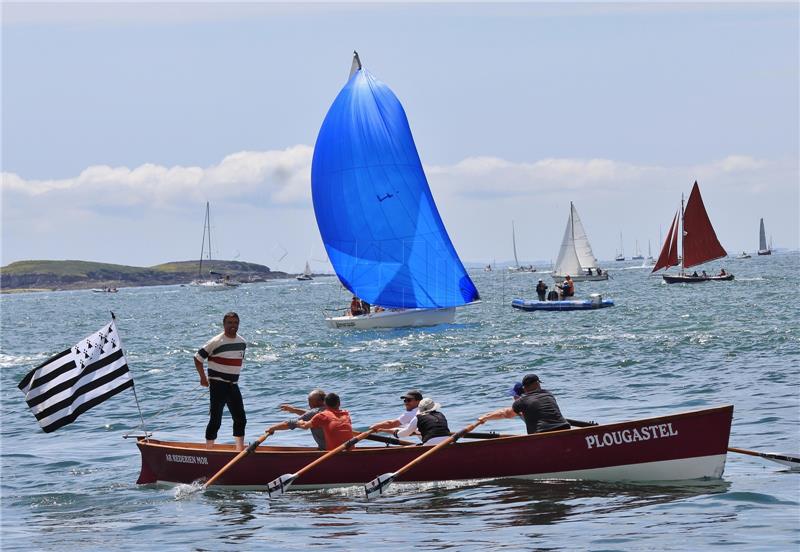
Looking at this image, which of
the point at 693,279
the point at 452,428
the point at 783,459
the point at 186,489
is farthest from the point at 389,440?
the point at 693,279

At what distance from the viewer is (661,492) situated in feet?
54.4

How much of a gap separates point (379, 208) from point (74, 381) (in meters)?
29.6

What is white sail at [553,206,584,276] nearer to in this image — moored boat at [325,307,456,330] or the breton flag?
moored boat at [325,307,456,330]

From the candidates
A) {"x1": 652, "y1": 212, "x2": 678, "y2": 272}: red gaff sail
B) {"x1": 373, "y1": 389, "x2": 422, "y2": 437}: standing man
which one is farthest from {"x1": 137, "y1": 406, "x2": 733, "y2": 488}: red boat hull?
{"x1": 652, "y1": 212, "x2": 678, "y2": 272}: red gaff sail

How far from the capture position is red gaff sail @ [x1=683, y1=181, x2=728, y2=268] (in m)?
94.0

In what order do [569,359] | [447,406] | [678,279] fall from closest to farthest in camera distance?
[447,406]
[569,359]
[678,279]

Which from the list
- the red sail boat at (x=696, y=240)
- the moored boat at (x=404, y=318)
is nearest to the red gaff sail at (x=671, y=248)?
the red sail boat at (x=696, y=240)

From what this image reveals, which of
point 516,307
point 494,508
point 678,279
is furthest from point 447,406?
point 678,279

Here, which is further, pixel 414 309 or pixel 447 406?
pixel 414 309

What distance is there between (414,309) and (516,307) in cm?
1733

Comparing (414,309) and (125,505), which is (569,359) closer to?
(414,309)

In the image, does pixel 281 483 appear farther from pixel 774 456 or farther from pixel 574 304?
pixel 574 304

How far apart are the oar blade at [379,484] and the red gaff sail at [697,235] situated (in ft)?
261

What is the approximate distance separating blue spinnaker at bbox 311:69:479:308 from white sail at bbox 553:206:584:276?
186 feet
